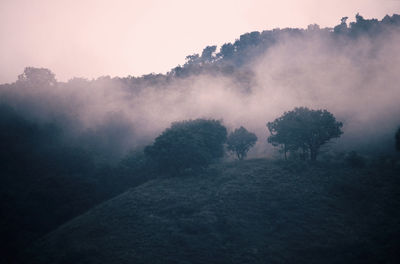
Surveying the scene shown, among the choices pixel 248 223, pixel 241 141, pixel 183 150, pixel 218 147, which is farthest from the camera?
pixel 241 141

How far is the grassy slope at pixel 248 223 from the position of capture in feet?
89.6

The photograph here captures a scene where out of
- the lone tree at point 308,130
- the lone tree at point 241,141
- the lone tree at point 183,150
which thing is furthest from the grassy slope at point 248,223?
the lone tree at point 241,141

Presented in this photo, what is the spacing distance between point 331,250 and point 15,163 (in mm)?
66632

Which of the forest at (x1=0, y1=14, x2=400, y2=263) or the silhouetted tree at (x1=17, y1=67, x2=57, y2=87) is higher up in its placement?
the silhouetted tree at (x1=17, y1=67, x2=57, y2=87)

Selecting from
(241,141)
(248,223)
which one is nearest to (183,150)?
(241,141)

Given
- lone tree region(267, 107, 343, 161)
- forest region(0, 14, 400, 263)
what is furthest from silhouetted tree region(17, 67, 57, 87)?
lone tree region(267, 107, 343, 161)

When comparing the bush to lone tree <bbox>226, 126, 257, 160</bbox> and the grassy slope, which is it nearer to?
the grassy slope

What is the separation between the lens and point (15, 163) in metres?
59.7

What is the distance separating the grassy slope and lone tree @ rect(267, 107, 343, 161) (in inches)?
371

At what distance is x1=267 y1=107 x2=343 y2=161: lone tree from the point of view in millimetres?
56969

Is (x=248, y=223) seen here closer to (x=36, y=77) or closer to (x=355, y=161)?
(x=355, y=161)

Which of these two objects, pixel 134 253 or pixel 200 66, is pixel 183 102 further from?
pixel 134 253

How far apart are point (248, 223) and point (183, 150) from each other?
89.3ft

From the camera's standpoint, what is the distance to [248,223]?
34.2 m
